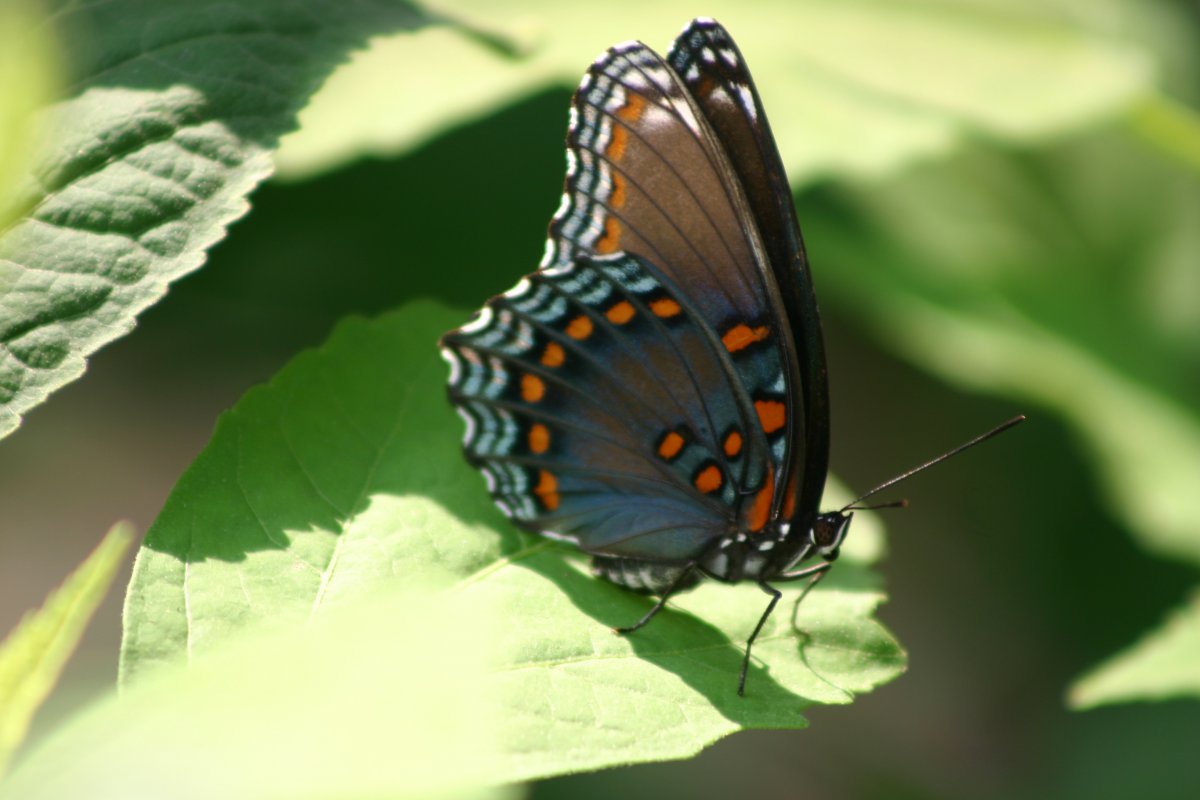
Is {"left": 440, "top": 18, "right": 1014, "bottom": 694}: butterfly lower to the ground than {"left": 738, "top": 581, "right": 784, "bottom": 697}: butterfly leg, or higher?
higher

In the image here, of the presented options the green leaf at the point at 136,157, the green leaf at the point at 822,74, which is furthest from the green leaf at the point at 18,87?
the green leaf at the point at 822,74

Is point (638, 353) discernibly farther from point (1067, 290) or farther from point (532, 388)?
point (1067, 290)

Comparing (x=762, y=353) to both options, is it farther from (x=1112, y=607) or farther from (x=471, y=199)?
(x=1112, y=607)

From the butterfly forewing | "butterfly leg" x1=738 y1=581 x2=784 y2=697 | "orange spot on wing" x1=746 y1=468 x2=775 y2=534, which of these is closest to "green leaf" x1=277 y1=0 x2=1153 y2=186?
the butterfly forewing

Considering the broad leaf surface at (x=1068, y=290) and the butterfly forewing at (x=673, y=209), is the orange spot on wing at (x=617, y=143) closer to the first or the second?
the butterfly forewing at (x=673, y=209)

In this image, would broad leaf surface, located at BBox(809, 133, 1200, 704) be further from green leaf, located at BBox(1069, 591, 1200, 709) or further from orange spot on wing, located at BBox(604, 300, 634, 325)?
orange spot on wing, located at BBox(604, 300, 634, 325)

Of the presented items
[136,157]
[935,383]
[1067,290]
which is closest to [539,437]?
[136,157]
